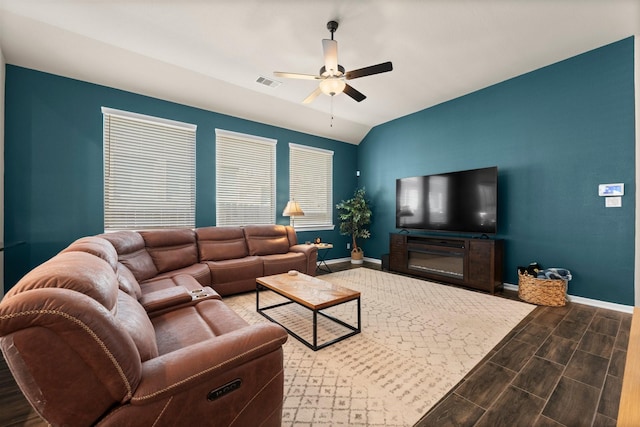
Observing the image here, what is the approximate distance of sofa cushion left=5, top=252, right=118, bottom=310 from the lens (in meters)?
0.88

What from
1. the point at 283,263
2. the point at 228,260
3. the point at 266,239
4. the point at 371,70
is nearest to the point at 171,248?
the point at 228,260

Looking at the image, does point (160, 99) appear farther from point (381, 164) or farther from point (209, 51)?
point (381, 164)

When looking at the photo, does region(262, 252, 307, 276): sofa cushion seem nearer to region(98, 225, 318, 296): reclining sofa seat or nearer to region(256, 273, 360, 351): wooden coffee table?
region(98, 225, 318, 296): reclining sofa seat

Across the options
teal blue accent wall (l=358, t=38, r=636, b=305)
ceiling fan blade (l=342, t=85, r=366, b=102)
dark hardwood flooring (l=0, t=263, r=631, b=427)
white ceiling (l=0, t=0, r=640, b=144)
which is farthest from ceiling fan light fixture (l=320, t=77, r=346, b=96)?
teal blue accent wall (l=358, t=38, r=636, b=305)

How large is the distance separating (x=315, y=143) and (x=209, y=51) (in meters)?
3.02

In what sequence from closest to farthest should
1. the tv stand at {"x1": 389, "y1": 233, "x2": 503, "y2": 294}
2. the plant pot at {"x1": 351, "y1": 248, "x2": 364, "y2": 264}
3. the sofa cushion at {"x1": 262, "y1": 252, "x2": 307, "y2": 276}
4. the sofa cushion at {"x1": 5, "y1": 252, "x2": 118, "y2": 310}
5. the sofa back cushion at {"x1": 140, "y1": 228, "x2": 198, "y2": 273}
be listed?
the sofa cushion at {"x1": 5, "y1": 252, "x2": 118, "y2": 310}
the sofa back cushion at {"x1": 140, "y1": 228, "x2": 198, "y2": 273}
the tv stand at {"x1": 389, "y1": 233, "x2": 503, "y2": 294}
the sofa cushion at {"x1": 262, "y1": 252, "x2": 307, "y2": 276}
the plant pot at {"x1": 351, "y1": 248, "x2": 364, "y2": 264}

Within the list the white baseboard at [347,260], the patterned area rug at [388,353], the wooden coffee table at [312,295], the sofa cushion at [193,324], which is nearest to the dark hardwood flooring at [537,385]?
the patterned area rug at [388,353]

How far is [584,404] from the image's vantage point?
5.44 feet

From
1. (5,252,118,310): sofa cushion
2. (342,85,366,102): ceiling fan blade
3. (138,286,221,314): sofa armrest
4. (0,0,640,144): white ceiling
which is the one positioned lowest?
(138,286,221,314): sofa armrest

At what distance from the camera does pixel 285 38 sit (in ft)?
9.89

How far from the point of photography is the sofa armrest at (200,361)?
3.21 feet

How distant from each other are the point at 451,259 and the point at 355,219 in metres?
2.20

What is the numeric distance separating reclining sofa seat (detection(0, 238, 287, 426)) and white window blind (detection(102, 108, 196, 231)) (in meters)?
3.05

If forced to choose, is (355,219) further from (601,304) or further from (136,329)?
(136,329)
